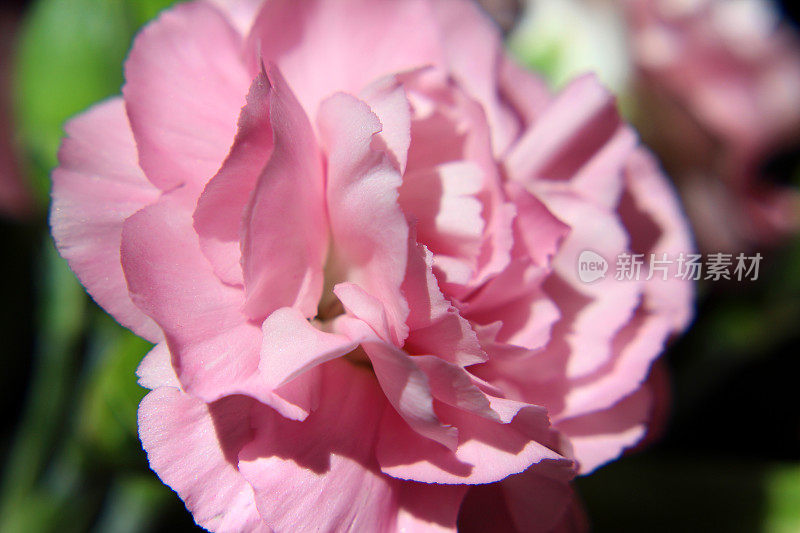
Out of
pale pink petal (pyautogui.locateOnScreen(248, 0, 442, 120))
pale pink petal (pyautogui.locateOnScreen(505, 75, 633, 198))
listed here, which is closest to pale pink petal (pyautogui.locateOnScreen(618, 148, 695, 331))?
pale pink petal (pyautogui.locateOnScreen(505, 75, 633, 198))

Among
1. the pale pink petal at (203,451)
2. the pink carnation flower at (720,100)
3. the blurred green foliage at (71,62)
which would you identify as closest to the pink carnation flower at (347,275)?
the pale pink petal at (203,451)

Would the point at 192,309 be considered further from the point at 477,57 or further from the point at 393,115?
the point at 477,57

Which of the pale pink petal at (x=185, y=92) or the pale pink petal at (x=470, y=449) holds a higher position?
the pale pink petal at (x=185, y=92)

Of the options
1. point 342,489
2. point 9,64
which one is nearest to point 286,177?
point 342,489

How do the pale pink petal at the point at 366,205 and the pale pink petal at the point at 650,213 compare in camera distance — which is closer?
the pale pink petal at the point at 366,205

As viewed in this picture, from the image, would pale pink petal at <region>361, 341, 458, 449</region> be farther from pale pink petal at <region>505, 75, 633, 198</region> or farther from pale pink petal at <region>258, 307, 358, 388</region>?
pale pink petal at <region>505, 75, 633, 198</region>

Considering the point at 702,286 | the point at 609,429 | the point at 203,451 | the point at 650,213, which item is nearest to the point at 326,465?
the point at 203,451

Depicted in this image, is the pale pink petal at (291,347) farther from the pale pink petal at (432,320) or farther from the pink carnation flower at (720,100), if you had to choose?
the pink carnation flower at (720,100)
